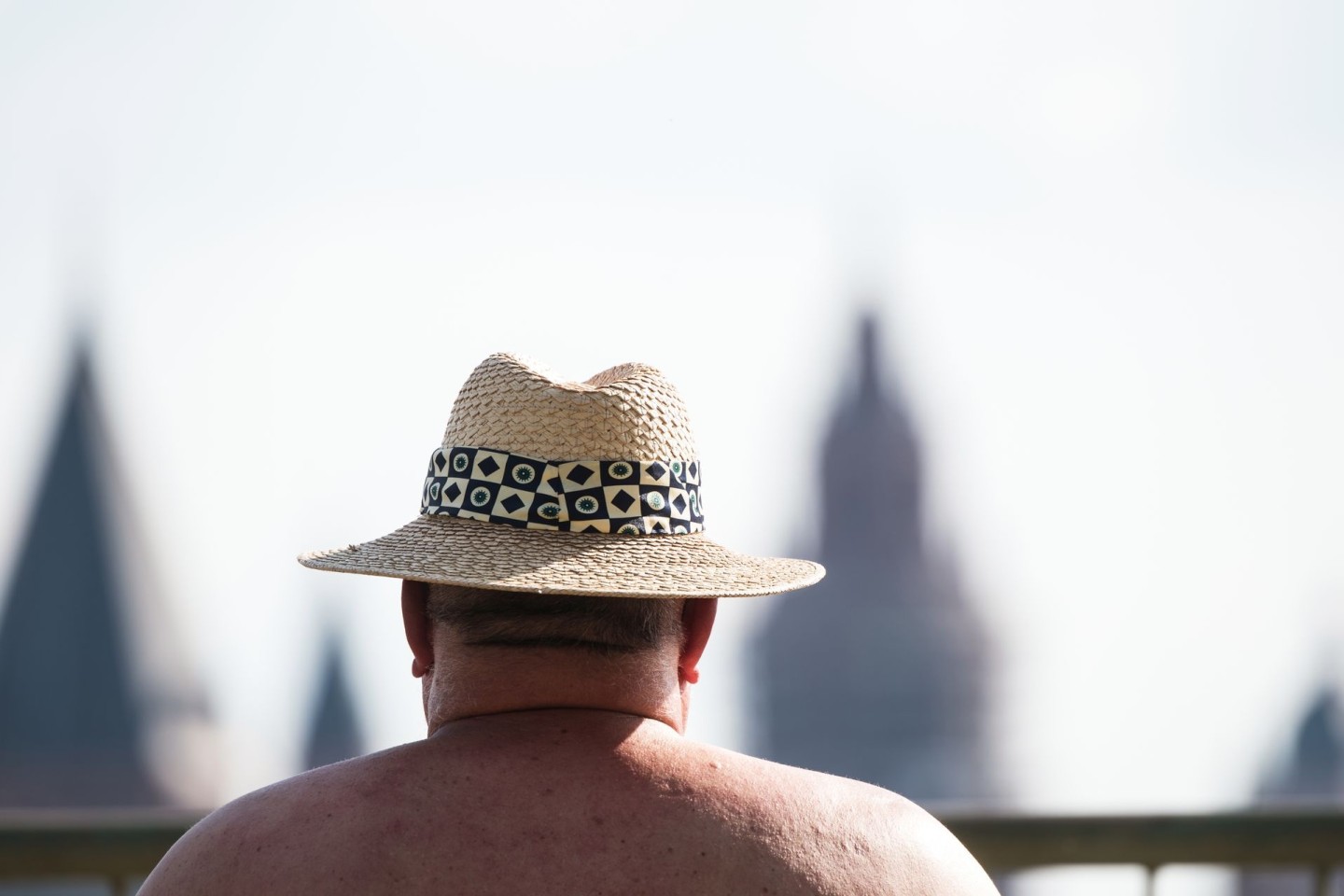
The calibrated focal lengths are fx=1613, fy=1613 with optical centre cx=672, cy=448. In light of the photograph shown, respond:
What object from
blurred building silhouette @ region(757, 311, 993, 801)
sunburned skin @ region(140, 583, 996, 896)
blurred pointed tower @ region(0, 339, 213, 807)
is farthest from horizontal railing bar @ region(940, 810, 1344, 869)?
blurred building silhouette @ region(757, 311, 993, 801)

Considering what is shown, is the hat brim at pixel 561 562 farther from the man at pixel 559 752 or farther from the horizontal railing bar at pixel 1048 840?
the horizontal railing bar at pixel 1048 840

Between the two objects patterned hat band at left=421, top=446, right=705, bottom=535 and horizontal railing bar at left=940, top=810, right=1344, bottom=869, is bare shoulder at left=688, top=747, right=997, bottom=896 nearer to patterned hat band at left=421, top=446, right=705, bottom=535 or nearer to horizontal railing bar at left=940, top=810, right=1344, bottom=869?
patterned hat band at left=421, top=446, right=705, bottom=535

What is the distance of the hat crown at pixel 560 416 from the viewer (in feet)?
6.86

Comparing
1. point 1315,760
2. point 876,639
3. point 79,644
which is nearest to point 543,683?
point 79,644

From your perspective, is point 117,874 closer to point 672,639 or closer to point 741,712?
point 672,639

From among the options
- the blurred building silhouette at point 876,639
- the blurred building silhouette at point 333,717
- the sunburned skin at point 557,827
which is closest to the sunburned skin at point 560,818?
the sunburned skin at point 557,827

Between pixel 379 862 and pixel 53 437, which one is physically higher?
pixel 379 862

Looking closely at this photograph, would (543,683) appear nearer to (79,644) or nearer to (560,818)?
(560,818)

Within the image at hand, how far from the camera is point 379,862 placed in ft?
5.58

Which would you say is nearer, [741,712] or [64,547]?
[64,547]

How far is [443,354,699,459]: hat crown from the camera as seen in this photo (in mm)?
2090

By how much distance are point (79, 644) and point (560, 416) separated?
64.2 meters

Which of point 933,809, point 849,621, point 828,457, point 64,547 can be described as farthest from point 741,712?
point 933,809

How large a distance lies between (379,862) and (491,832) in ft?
0.40
